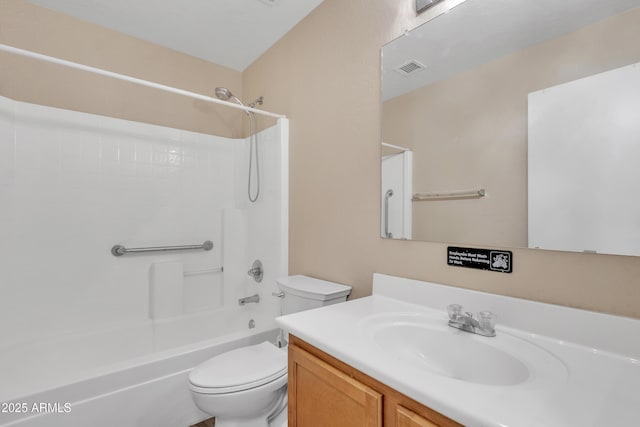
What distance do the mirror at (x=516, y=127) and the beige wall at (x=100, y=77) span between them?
1741mm

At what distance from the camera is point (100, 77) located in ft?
6.71

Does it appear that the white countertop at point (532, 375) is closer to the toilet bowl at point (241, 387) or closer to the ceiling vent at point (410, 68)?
the toilet bowl at point (241, 387)

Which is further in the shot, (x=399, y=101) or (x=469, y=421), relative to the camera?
(x=399, y=101)

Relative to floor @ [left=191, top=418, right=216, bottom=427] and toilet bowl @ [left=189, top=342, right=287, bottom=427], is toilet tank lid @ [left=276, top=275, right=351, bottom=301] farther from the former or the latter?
floor @ [left=191, top=418, right=216, bottom=427]

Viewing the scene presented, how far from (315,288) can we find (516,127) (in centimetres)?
107

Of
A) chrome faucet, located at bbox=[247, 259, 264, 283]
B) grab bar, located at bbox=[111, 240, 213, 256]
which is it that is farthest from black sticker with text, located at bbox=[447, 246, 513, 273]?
grab bar, located at bbox=[111, 240, 213, 256]

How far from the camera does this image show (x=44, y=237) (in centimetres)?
180

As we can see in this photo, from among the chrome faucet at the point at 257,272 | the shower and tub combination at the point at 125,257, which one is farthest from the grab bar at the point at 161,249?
the chrome faucet at the point at 257,272

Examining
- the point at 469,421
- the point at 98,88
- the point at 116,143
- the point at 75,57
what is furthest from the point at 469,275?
the point at 75,57

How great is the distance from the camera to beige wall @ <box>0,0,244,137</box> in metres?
1.80

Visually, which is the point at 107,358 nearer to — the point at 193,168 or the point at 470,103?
the point at 193,168

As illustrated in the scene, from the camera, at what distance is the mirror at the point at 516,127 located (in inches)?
31.0

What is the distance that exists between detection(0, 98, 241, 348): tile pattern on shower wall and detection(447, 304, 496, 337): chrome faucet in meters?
2.00

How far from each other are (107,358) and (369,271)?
183cm
